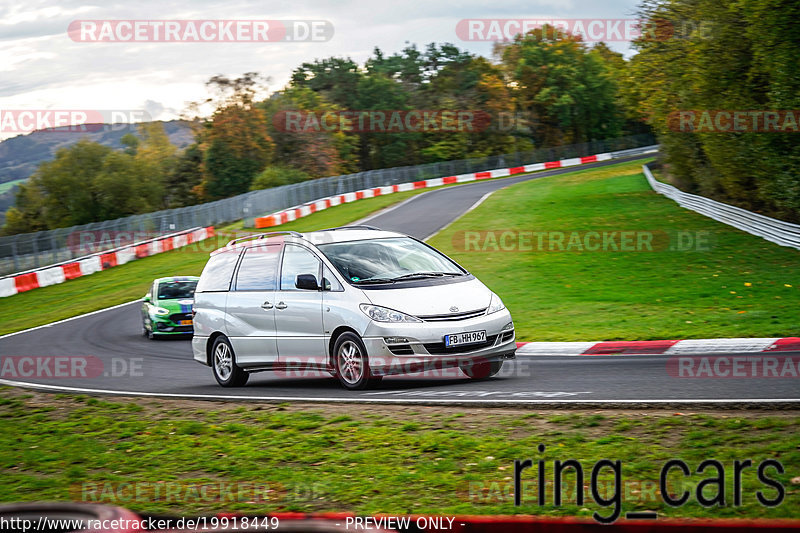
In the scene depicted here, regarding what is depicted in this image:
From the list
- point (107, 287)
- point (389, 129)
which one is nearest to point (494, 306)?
point (107, 287)

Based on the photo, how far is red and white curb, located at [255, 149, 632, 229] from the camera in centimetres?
4387

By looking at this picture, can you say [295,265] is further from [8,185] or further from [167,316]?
[8,185]

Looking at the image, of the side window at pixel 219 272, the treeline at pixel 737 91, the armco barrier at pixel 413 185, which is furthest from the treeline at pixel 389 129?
the side window at pixel 219 272

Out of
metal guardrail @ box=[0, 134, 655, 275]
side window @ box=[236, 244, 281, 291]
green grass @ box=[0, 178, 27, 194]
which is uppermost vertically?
green grass @ box=[0, 178, 27, 194]

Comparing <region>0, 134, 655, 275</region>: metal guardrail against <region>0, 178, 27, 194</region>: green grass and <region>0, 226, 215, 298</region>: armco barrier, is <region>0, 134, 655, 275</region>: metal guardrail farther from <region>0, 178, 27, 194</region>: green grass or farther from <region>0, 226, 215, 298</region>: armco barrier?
<region>0, 178, 27, 194</region>: green grass

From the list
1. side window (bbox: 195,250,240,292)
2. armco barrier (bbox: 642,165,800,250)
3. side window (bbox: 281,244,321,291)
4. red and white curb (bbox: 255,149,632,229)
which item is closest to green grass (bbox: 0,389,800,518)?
side window (bbox: 281,244,321,291)

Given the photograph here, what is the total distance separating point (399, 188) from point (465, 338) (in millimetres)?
54104

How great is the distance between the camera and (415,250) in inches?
457

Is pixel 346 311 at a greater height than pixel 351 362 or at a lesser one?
greater

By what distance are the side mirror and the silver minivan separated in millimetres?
12

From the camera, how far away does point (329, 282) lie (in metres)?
10.9

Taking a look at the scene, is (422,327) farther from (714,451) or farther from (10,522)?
(10,522)

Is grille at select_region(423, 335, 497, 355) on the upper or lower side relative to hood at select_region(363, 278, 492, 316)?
lower

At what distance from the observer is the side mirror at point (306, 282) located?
1080 centimetres
